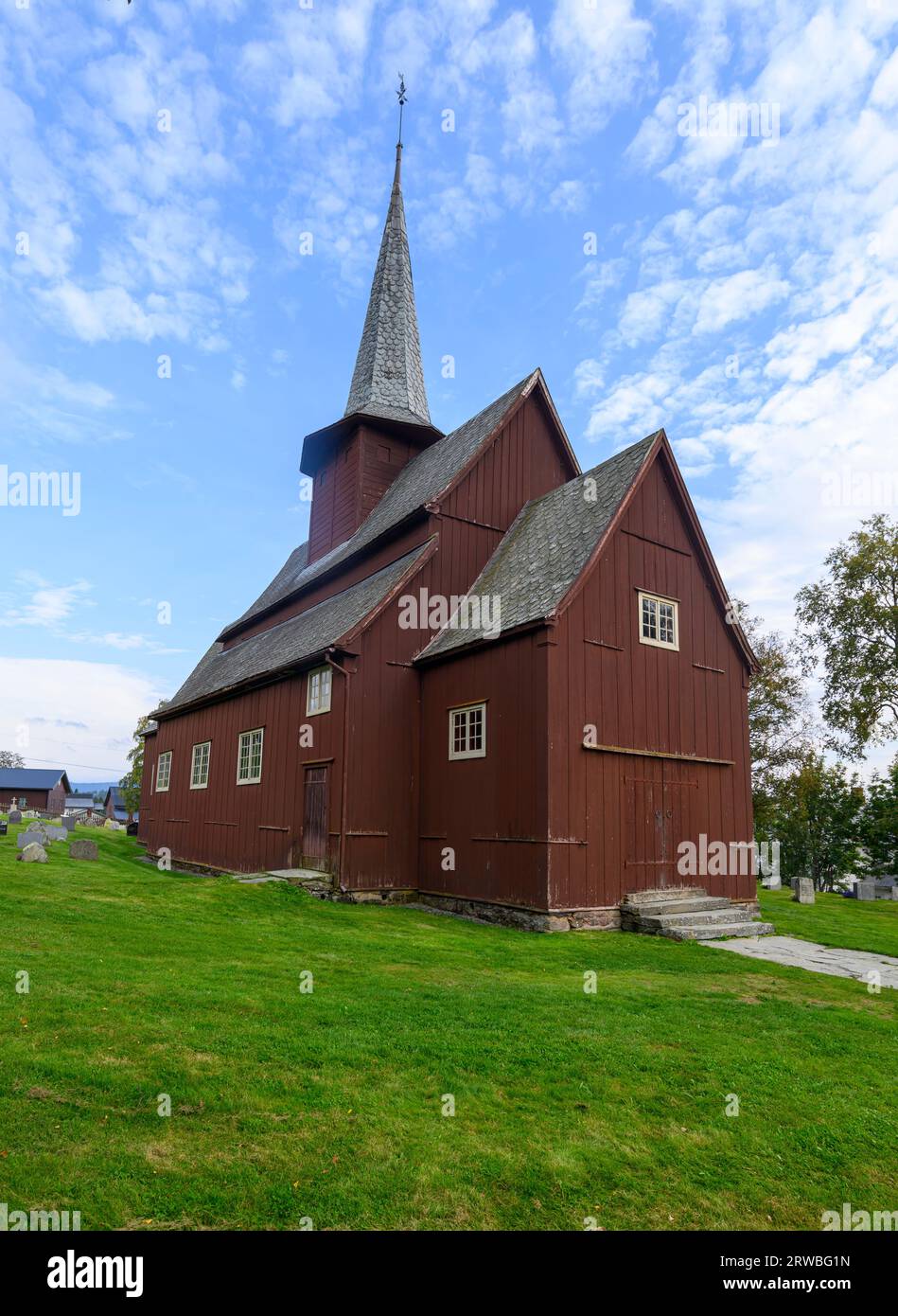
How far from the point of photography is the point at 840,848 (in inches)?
1256

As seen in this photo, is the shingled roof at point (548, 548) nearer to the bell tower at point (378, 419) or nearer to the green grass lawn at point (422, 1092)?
the bell tower at point (378, 419)

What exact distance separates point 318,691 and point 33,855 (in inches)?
251

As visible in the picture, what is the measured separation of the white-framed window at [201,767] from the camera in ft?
74.9

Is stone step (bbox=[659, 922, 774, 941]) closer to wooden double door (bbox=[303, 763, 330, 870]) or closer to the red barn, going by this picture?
wooden double door (bbox=[303, 763, 330, 870])

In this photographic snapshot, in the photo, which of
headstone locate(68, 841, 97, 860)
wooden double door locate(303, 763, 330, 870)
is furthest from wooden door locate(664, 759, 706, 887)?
headstone locate(68, 841, 97, 860)

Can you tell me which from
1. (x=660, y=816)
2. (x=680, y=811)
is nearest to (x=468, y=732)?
(x=660, y=816)

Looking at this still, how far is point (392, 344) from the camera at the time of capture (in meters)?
24.7

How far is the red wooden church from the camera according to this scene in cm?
1316

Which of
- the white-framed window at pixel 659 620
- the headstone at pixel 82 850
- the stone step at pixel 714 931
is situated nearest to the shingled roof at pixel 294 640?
the white-framed window at pixel 659 620

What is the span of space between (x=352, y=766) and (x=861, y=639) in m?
22.1

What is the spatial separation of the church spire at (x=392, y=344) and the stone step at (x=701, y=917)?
1541cm

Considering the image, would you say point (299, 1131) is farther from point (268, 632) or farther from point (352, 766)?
point (268, 632)

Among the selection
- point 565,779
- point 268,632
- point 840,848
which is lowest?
point 840,848
